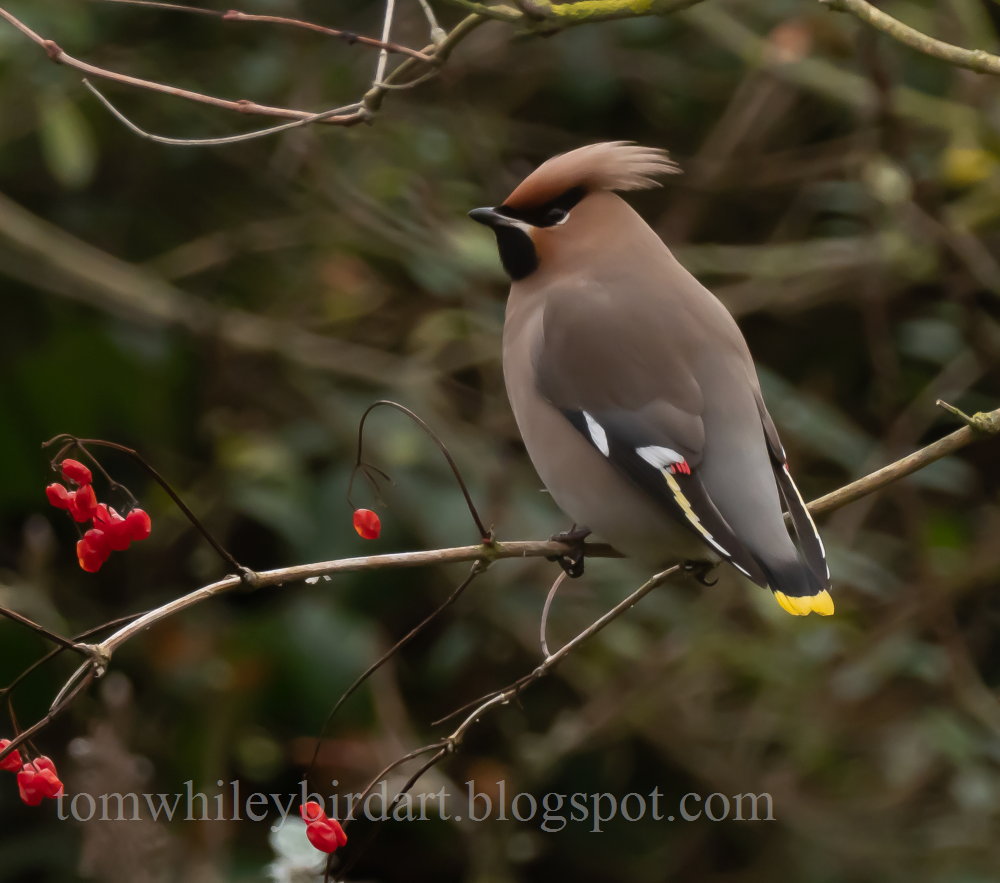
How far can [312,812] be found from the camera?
2064mm

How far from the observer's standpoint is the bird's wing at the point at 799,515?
239 centimetres

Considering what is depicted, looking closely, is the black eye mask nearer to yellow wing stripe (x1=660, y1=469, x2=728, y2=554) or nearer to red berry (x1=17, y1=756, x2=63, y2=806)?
yellow wing stripe (x1=660, y1=469, x2=728, y2=554)

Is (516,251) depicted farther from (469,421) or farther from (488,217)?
(469,421)

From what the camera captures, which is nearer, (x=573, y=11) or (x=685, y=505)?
(x=573, y=11)

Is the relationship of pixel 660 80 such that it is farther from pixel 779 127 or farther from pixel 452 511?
pixel 452 511

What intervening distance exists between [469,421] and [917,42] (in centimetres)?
216

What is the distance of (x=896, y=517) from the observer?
436cm

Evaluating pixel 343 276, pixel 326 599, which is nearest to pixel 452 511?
pixel 326 599

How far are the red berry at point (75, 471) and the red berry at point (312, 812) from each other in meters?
0.52

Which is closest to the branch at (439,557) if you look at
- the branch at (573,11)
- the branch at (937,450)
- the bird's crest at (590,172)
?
the branch at (937,450)

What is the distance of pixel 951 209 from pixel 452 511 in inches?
60.8

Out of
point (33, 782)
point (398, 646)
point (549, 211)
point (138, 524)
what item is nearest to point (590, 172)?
point (549, 211)

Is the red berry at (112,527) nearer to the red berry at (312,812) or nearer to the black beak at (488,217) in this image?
the red berry at (312,812)

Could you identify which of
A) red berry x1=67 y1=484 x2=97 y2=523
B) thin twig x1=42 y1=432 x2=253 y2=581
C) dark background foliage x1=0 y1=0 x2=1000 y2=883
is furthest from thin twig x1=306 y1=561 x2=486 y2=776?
dark background foliage x1=0 y1=0 x2=1000 y2=883
